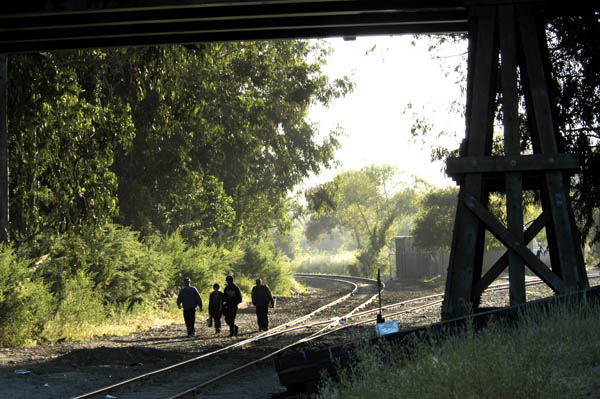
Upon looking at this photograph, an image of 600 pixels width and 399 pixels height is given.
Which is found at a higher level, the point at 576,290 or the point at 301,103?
the point at 301,103

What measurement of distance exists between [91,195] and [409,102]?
11.5 m

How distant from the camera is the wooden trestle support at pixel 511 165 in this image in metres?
10.4

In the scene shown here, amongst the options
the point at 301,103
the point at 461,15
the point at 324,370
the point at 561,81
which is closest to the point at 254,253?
the point at 301,103

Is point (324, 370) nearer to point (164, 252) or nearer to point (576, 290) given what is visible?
point (576, 290)

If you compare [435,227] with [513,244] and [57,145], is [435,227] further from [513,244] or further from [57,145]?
[513,244]

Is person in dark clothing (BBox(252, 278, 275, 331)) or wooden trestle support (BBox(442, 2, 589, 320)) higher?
wooden trestle support (BBox(442, 2, 589, 320))

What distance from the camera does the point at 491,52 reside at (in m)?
10.9

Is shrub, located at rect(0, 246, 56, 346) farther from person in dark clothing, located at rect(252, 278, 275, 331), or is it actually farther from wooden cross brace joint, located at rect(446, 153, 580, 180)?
wooden cross brace joint, located at rect(446, 153, 580, 180)

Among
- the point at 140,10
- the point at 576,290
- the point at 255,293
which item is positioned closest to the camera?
the point at 576,290

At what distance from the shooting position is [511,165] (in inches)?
412

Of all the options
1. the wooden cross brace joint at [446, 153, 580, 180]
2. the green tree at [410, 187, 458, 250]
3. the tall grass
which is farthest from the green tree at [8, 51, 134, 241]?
the green tree at [410, 187, 458, 250]

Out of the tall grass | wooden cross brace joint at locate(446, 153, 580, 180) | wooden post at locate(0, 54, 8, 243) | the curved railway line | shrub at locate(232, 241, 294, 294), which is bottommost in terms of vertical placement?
the curved railway line

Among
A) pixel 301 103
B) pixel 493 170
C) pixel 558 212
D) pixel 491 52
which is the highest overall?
pixel 301 103

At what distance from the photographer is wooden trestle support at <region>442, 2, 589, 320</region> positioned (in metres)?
10.4
